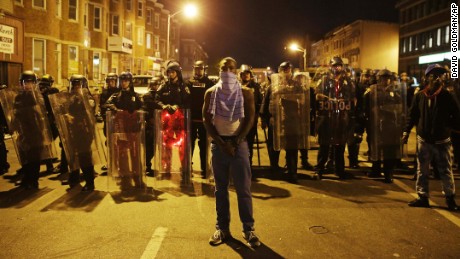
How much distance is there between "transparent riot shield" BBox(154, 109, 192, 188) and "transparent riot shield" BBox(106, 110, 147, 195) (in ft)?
0.96

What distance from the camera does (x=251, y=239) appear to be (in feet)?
16.7

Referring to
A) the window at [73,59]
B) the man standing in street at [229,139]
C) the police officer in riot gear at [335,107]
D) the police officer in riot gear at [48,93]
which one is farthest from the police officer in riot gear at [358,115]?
the window at [73,59]

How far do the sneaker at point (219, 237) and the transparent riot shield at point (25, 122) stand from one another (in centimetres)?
417

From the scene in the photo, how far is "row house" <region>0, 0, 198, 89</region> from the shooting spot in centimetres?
2381

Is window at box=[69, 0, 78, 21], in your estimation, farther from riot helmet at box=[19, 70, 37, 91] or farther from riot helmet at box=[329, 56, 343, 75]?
riot helmet at box=[329, 56, 343, 75]

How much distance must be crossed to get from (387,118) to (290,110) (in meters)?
1.82

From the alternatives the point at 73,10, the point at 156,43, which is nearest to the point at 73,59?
the point at 73,10

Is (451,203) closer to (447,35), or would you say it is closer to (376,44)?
(447,35)

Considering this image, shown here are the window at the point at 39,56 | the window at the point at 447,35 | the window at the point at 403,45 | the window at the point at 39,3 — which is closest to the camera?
the window at the point at 39,3

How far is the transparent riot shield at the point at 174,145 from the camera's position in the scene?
26.3 ft


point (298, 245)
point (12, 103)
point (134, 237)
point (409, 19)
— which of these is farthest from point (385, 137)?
point (409, 19)

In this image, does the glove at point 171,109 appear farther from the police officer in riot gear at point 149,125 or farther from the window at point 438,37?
the window at point 438,37

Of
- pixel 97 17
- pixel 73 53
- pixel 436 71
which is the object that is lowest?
pixel 436 71

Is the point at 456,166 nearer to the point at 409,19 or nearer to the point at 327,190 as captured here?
the point at 327,190
